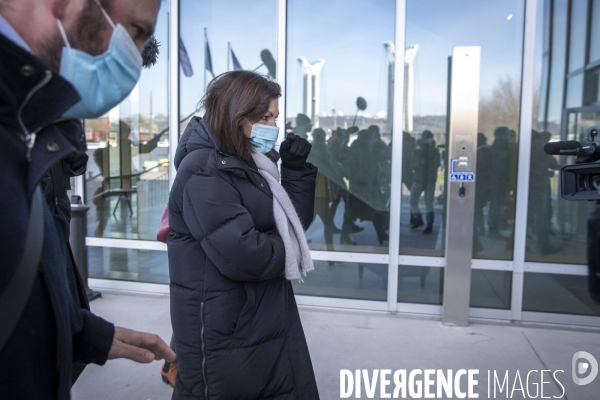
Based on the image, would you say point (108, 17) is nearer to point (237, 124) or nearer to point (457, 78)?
point (237, 124)

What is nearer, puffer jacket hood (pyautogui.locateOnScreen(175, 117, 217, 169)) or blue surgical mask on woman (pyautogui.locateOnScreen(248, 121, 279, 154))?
puffer jacket hood (pyautogui.locateOnScreen(175, 117, 217, 169))

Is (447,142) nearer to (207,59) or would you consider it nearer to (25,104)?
(207,59)

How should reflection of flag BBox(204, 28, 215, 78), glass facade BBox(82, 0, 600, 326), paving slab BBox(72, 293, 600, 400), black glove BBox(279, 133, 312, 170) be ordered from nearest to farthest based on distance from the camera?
black glove BBox(279, 133, 312, 170) → paving slab BBox(72, 293, 600, 400) → glass facade BBox(82, 0, 600, 326) → reflection of flag BBox(204, 28, 215, 78)

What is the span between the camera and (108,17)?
1.16 metres

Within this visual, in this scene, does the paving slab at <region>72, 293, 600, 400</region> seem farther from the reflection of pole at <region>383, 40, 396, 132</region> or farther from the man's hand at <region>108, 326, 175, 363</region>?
the man's hand at <region>108, 326, 175, 363</region>

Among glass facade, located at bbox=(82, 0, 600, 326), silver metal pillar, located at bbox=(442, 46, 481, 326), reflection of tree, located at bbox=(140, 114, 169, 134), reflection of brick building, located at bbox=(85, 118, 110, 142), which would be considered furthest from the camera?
reflection of brick building, located at bbox=(85, 118, 110, 142)

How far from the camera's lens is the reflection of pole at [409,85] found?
5117 millimetres

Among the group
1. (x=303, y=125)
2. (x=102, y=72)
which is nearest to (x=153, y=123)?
(x=303, y=125)

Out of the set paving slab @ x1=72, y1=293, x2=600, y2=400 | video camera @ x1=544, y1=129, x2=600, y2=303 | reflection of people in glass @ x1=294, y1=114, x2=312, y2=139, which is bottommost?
paving slab @ x1=72, y1=293, x2=600, y2=400

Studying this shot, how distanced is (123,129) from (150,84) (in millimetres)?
617

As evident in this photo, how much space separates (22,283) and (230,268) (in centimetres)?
122

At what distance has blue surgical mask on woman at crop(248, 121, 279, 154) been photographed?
249cm

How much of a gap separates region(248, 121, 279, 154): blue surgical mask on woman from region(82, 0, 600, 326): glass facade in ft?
9.18

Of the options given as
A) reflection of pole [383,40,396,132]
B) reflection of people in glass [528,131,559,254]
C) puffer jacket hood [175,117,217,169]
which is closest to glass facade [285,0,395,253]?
reflection of pole [383,40,396,132]
